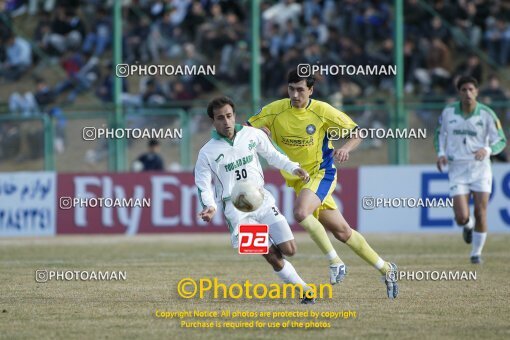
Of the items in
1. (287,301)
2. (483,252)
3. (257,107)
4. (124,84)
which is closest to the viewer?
(287,301)

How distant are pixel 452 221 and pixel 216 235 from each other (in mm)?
4785

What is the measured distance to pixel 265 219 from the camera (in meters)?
10.9

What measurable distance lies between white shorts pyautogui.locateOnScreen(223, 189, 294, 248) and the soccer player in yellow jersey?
0.93m

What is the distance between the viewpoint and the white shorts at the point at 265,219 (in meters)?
10.8

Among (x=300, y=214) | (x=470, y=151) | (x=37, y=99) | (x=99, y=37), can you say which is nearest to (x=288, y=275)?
(x=300, y=214)

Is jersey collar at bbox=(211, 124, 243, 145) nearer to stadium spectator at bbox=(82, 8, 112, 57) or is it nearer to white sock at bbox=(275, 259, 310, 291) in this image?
white sock at bbox=(275, 259, 310, 291)

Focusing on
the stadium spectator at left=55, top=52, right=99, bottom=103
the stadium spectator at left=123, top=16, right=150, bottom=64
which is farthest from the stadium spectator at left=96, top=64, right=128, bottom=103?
the stadium spectator at left=123, top=16, right=150, bottom=64

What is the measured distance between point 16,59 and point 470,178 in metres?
15.0

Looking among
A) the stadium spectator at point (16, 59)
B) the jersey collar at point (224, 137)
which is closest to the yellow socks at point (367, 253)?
the jersey collar at point (224, 137)

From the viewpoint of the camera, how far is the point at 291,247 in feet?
35.7

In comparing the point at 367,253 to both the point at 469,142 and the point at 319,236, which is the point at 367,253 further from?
the point at 469,142

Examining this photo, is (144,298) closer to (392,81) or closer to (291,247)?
(291,247)

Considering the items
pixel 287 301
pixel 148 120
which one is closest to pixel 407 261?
pixel 287 301

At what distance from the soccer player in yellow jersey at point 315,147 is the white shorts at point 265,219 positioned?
93cm
